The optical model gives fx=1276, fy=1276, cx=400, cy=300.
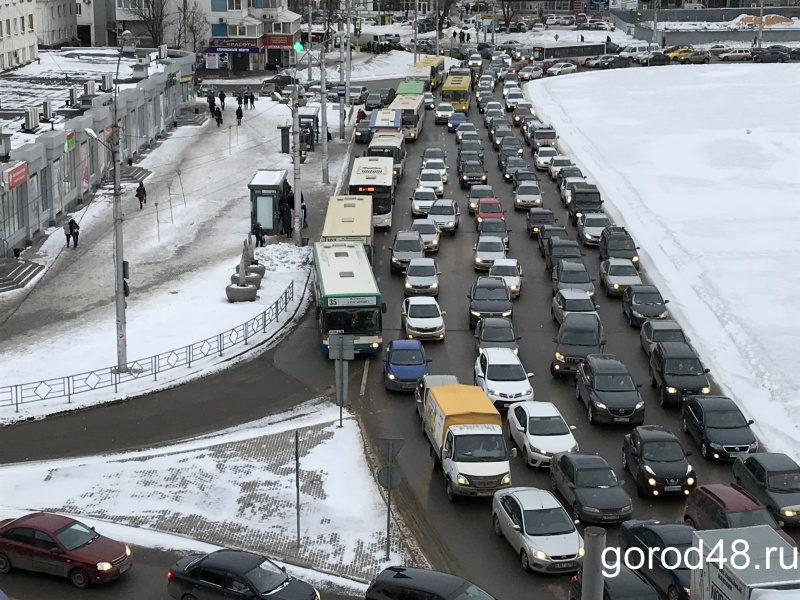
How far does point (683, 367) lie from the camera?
3338 centimetres

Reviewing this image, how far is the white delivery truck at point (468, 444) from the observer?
1041 inches

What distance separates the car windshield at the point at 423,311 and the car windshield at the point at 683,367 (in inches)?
303

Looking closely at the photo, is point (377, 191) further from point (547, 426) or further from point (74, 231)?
point (547, 426)

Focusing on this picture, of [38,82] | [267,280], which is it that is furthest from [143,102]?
[267,280]

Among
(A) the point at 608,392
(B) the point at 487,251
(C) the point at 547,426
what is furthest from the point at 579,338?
(B) the point at 487,251

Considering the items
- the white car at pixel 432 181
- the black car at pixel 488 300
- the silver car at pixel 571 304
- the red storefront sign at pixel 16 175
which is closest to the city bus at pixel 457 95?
the white car at pixel 432 181

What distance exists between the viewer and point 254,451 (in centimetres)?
2894

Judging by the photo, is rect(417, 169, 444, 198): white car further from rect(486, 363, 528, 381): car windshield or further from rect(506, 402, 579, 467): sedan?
rect(506, 402, 579, 467): sedan

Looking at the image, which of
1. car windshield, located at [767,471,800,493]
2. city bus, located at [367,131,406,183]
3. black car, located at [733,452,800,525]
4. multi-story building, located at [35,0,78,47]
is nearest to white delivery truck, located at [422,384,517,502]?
black car, located at [733,452,800,525]

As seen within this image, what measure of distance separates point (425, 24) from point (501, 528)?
454 ft

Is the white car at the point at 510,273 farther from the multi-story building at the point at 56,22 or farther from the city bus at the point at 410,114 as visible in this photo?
the multi-story building at the point at 56,22

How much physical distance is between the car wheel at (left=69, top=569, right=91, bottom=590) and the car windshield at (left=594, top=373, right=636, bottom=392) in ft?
46.7

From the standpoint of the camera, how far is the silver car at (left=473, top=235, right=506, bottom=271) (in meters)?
45.5

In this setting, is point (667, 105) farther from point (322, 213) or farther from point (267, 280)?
point (267, 280)
